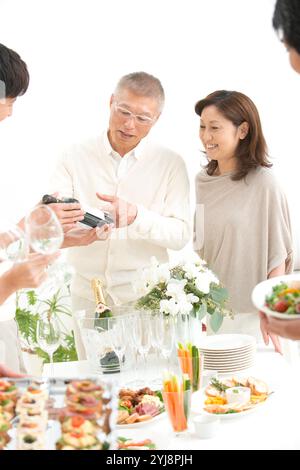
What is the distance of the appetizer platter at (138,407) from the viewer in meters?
1.75

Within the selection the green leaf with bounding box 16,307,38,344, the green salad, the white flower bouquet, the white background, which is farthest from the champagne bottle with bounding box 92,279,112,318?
the white background

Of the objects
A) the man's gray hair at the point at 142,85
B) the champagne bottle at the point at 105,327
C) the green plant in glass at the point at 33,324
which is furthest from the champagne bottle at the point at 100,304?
the green plant in glass at the point at 33,324

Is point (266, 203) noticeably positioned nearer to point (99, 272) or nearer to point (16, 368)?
point (99, 272)

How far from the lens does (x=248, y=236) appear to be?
9.73ft

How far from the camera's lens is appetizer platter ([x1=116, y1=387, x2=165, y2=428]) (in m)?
1.75

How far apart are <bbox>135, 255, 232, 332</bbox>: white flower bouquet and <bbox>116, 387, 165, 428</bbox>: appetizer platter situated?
28 cm

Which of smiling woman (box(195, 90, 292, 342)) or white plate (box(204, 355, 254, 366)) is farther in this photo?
smiling woman (box(195, 90, 292, 342))

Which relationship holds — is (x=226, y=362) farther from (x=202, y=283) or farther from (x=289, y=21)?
(x=289, y=21)

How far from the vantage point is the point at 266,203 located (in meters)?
2.95

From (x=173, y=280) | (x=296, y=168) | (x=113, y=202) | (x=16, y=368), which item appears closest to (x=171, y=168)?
(x=113, y=202)

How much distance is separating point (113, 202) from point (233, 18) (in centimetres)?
240

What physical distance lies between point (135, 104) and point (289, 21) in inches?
48.4

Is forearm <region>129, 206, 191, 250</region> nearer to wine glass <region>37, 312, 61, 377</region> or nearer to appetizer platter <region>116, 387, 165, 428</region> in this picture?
wine glass <region>37, 312, 61, 377</region>

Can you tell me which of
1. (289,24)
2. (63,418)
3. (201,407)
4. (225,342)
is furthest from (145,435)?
(289,24)
